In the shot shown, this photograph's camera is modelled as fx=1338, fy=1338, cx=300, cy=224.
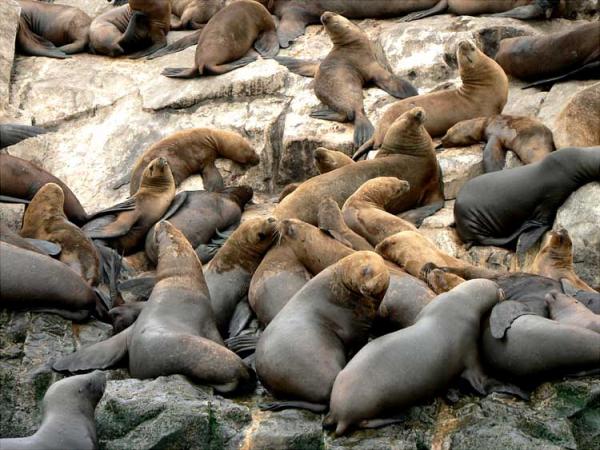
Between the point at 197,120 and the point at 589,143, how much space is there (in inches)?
151

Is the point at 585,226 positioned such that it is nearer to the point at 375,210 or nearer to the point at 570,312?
the point at 375,210

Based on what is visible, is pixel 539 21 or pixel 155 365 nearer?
pixel 155 365

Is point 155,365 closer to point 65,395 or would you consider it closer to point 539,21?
point 65,395

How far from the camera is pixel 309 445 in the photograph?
6.96 meters

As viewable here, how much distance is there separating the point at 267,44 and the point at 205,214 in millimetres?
3342

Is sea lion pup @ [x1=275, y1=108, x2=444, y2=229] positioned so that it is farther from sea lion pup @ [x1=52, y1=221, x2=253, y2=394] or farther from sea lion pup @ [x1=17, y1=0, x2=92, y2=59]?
sea lion pup @ [x1=17, y1=0, x2=92, y2=59]

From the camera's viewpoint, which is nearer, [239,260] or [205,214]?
[239,260]

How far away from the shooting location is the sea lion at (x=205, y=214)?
1077cm

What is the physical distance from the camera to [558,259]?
9.12m

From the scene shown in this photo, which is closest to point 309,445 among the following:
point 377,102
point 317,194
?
point 317,194

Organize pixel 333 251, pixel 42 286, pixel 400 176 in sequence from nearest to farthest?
pixel 42 286
pixel 333 251
pixel 400 176

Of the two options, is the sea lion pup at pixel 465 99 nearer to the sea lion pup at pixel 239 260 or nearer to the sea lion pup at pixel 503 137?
the sea lion pup at pixel 503 137

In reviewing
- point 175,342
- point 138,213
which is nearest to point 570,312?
point 175,342

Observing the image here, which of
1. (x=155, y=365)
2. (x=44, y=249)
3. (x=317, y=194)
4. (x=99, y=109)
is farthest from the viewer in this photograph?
(x=99, y=109)
